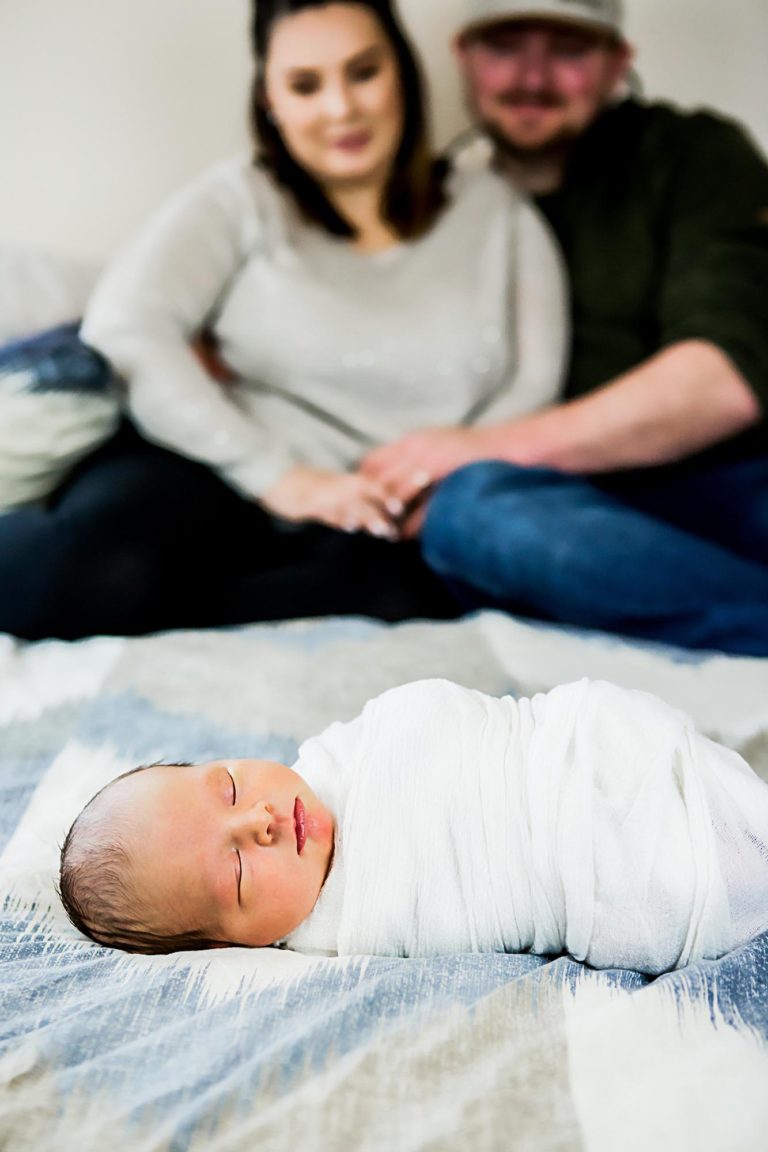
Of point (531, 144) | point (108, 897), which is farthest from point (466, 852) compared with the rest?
point (531, 144)

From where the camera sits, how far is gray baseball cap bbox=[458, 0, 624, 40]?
43.8 inches

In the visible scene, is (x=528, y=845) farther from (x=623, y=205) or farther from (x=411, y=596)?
(x=623, y=205)

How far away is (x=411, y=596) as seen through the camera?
91 cm

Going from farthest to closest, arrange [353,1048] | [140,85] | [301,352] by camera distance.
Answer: [140,85]
[301,352]
[353,1048]


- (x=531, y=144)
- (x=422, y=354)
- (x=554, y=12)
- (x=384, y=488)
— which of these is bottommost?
(x=384, y=488)

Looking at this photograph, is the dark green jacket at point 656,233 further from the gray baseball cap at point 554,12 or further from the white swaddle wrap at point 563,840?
the white swaddle wrap at point 563,840

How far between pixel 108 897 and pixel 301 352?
780mm

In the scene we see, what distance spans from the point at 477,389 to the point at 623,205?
294mm

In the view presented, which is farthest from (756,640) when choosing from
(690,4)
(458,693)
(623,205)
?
(690,4)

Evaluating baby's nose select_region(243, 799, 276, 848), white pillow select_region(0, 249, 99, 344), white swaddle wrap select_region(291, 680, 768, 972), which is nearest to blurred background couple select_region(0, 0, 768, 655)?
white pillow select_region(0, 249, 99, 344)

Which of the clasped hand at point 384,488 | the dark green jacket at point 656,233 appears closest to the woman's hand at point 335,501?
the clasped hand at point 384,488

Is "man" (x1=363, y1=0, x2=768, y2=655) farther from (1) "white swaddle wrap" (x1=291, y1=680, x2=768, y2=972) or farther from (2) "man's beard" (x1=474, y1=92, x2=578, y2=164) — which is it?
(1) "white swaddle wrap" (x1=291, y1=680, x2=768, y2=972)

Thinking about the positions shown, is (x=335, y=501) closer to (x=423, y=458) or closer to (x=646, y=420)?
(x=423, y=458)

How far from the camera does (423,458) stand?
1.07 metres
